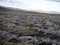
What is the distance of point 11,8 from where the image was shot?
62.8 meters

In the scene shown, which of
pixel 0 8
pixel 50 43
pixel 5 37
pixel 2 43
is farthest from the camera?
pixel 0 8

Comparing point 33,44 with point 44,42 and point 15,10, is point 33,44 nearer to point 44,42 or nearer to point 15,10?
point 44,42

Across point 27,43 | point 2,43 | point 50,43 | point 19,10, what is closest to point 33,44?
point 27,43

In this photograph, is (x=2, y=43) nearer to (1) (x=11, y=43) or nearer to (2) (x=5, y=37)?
(1) (x=11, y=43)

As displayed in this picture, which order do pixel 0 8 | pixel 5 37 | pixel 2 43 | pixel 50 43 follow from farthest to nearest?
pixel 0 8 < pixel 5 37 < pixel 50 43 < pixel 2 43

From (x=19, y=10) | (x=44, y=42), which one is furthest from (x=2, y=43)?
(x=19, y=10)

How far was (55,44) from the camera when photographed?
10.7 meters

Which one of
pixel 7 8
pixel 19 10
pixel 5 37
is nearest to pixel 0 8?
pixel 7 8

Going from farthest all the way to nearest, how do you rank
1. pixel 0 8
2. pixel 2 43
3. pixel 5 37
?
pixel 0 8
pixel 5 37
pixel 2 43

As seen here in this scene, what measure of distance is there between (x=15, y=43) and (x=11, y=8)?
174 ft

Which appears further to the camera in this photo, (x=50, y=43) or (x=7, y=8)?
(x=7, y=8)

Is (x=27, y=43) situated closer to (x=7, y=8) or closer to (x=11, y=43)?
(x=11, y=43)

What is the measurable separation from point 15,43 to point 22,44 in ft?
2.01

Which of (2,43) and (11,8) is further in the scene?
(11,8)
